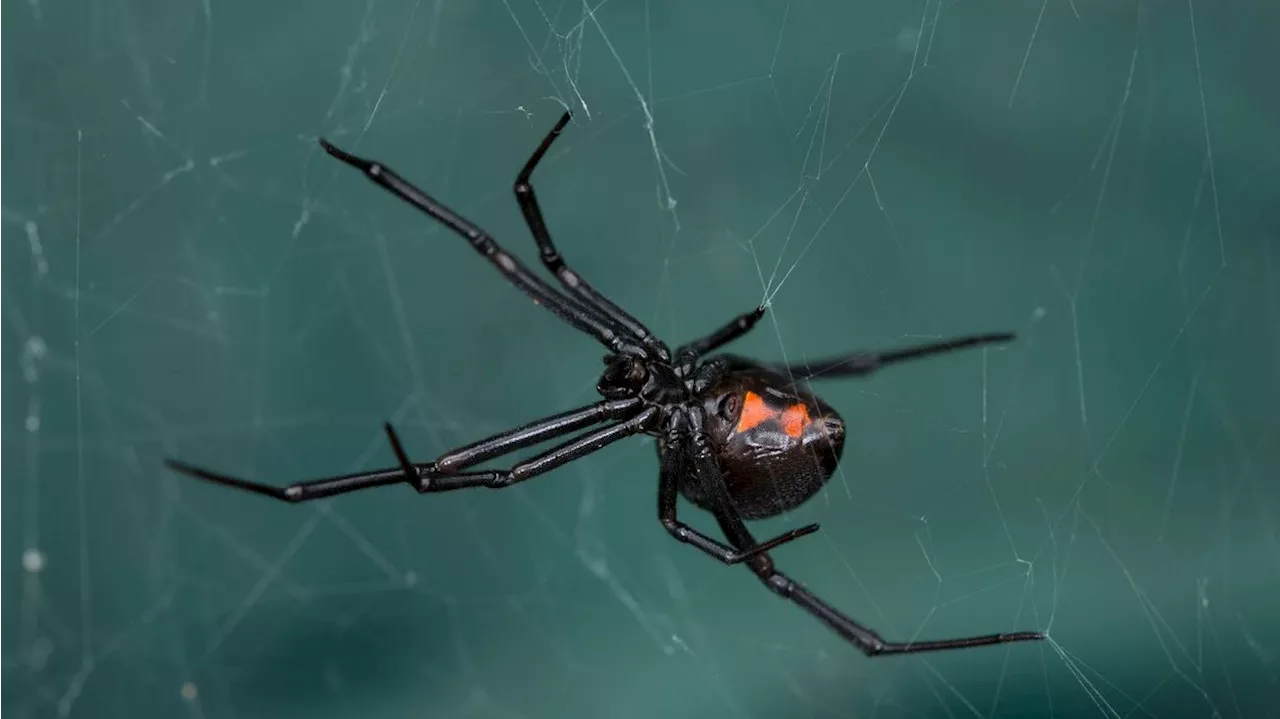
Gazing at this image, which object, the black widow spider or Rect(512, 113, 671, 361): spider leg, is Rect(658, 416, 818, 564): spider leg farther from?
Rect(512, 113, 671, 361): spider leg

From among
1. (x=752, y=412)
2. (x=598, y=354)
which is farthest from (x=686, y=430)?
(x=598, y=354)

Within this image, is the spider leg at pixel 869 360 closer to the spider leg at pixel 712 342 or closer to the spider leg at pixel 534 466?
the spider leg at pixel 712 342

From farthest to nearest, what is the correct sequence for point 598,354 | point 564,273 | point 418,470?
point 598,354
point 564,273
point 418,470

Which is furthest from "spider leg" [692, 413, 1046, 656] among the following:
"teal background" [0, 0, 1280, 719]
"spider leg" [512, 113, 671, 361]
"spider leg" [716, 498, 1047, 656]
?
"teal background" [0, 0, 1280, 719]

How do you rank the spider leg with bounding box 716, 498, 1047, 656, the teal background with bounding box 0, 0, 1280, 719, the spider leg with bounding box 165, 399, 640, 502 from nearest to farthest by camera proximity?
the spider leg with bounding box 165, 399, 640, 502, the spider leg with bounding box 716, 498, 1047, 656, the teal background with bounding box 0, 0, 1280, 719

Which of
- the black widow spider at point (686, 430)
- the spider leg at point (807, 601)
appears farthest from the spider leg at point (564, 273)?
the spider leg at point (807, 601)

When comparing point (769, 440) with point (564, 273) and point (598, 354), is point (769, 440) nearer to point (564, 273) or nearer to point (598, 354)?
point (564, 273)
